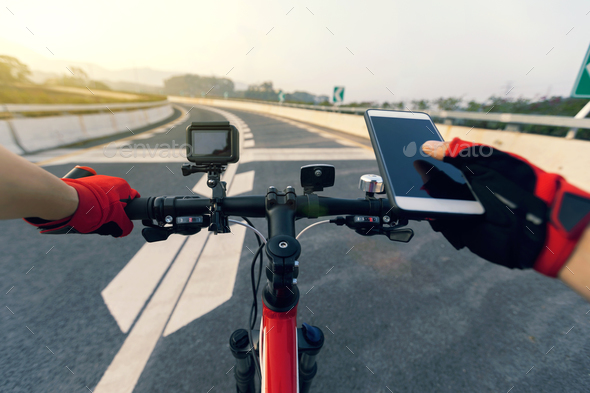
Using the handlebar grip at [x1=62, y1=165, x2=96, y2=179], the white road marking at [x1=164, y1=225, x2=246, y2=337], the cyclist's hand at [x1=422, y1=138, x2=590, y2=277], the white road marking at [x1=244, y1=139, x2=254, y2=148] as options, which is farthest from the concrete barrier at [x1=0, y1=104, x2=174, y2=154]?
the cyclist's hand at [x1=422, y1=138, x2=590, y2=277]

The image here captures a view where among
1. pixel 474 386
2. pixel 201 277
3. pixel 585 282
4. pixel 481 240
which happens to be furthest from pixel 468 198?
pixel 201 277

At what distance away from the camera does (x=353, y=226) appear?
1.32m

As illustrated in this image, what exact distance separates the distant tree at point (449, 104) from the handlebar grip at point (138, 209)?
12.1 m

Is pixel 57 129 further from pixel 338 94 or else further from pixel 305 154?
pixel 338 94

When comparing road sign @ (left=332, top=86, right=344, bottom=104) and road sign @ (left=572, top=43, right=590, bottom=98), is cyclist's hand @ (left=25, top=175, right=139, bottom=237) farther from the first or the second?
road sign @ (left=332, top=86, right=344, bottom=104)

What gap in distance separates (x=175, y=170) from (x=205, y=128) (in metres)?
5.65

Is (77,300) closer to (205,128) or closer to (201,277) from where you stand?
(201,277)

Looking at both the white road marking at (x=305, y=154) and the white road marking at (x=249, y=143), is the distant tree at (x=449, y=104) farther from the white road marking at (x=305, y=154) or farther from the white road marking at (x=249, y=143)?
the white road marking at (x=249, y=143)

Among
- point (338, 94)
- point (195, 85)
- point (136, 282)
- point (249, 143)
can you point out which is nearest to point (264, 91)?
point (195, 85)

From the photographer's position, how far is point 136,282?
2.67m

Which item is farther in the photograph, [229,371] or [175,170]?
[175,170]

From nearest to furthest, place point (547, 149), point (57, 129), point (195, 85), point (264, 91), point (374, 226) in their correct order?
1. point (374, 226)
2. point (547, 149)
3. point (57, 129)
4. point (264, 91)
5. point (195, 85)

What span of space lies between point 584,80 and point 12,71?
2721 cm

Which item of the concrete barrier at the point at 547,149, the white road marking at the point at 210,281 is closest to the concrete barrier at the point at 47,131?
the white road marking at the point at 210,281
